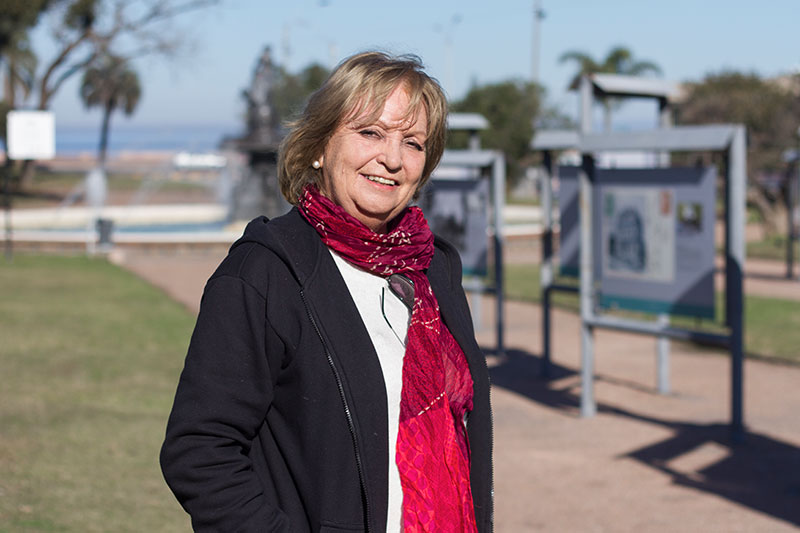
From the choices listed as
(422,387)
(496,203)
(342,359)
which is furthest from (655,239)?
(342,359)

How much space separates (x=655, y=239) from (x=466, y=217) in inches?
129

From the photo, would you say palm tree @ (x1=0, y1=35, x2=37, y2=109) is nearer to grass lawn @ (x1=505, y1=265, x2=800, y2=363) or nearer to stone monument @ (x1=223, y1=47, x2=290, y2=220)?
stone monument @ (x1=223, y1=47, x2=290, y2=220)

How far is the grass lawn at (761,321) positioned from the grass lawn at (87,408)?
13.2ft

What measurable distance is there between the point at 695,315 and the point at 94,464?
4.05 metres

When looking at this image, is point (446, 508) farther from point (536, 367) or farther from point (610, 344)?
point (610, 344)

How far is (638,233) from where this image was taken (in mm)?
6965

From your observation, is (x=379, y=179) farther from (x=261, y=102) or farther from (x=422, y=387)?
(x=261, y=102)

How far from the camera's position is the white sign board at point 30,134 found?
19578mm

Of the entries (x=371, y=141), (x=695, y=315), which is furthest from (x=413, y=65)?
(x=695, y=315)

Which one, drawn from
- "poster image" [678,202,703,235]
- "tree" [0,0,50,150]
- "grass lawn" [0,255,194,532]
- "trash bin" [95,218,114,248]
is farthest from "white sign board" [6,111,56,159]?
"tree" [0,0,50,150]

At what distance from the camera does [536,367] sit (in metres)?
8.96

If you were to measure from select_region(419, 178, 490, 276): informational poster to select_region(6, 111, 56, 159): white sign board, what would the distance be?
482 inches

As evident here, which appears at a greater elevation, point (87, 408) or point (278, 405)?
point (278, 405)

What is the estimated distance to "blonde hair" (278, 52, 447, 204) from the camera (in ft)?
6.72
